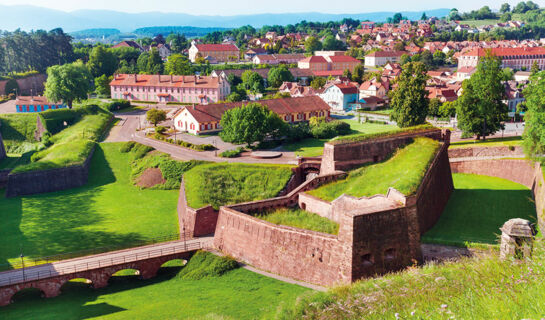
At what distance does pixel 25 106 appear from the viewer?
260ft

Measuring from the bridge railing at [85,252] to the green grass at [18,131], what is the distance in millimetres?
36928

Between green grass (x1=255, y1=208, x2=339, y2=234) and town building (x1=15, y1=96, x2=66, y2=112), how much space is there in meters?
59.2

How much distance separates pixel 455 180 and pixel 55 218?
119ft

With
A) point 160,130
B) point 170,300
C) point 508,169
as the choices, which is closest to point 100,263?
point 170,300

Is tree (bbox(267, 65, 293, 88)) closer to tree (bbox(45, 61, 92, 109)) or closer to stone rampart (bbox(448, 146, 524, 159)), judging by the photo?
tree (bbox(45, 61, 92, 109))

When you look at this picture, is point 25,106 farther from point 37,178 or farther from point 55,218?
point 55,218

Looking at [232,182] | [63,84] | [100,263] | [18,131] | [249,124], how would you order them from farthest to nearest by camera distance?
[63,84]
[18,131]
[249,124]
[232,182]
[100,263]

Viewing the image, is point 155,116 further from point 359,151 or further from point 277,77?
point 277,77

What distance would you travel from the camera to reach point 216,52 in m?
168

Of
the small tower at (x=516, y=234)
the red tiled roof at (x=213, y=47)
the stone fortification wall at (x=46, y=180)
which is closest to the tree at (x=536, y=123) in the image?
the small tower at (x=516, y=234)

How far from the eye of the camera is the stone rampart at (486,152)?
46562 mm

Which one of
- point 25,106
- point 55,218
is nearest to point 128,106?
point 25,106

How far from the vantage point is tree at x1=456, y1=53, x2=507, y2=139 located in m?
49.5

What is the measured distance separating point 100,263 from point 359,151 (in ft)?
71.0
